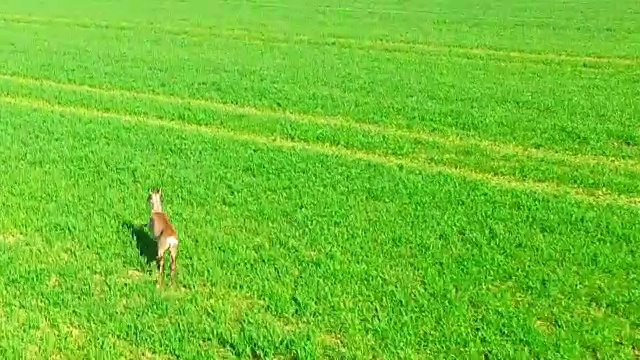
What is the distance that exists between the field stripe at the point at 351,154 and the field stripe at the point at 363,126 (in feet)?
3.51

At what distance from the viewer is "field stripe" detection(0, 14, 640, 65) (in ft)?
63.7

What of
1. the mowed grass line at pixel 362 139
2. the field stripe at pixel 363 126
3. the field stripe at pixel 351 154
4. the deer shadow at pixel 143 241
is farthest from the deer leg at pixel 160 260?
the field stripe at pixel 363 126

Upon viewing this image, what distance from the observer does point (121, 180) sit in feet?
29.7

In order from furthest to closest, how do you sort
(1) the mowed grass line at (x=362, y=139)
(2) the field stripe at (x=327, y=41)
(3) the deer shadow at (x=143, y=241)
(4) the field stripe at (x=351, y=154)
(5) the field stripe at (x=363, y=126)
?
(2) the field stripe at (x=327, y=41) → (5) the field stripe at (x=363, y=126) → (1) the mowed grass line at (x=362, y=139) → (4) the field stripe at (x=351, y=154) → (3) the deer shadow at (x=143, y=241)

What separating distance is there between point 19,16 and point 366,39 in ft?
51.5

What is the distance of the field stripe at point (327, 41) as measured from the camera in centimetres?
1941

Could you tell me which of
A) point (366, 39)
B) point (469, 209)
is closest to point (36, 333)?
point (469, 209)

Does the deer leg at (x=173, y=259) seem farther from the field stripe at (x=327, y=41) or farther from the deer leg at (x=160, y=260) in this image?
the field stripe at (x=327, y=41)

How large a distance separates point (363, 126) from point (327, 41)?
35.6 feet

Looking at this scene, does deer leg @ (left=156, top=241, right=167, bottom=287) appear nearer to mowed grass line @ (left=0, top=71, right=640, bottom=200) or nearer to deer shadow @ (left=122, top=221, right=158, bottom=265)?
deer shadow @ (left=122, top=221, right=158, bottom=265)

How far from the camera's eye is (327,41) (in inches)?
874

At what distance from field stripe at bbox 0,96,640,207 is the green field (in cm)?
6

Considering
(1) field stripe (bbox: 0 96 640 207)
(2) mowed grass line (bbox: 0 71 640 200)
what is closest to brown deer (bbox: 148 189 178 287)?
(1) field stripe (bbox: 0 96 640 207)

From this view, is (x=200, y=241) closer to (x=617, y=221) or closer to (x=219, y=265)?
(x=219, y=265)
